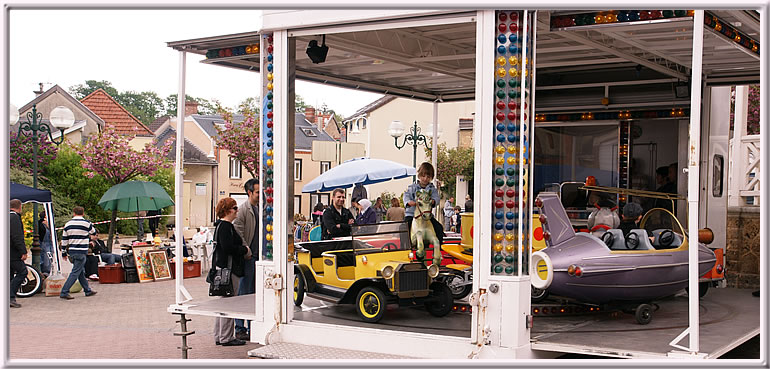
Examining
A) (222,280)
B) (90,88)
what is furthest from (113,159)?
(90,88)

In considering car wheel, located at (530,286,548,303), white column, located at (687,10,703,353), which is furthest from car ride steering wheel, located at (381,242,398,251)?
white column, located at (687,10,703,353)

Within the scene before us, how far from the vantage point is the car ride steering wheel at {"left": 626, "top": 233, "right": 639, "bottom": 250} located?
8219mm

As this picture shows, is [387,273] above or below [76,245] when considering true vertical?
above

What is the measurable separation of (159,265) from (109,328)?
5.92m

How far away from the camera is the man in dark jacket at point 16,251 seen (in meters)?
13.6

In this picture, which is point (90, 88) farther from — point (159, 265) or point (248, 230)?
point (248, 230)

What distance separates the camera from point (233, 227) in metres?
9.43

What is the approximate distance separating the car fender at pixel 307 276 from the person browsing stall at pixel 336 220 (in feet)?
9.35

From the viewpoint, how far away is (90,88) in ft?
276

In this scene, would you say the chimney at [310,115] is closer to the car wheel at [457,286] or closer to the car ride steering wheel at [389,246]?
the car wheel at [457,286]

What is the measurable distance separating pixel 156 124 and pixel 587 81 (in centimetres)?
5375

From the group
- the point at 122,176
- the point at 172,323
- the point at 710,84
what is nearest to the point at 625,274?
the point at 710,84

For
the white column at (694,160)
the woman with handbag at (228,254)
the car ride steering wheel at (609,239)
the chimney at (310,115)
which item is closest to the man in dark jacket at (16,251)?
the woman with handbag at (228,254)

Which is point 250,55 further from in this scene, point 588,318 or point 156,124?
point 156,124
